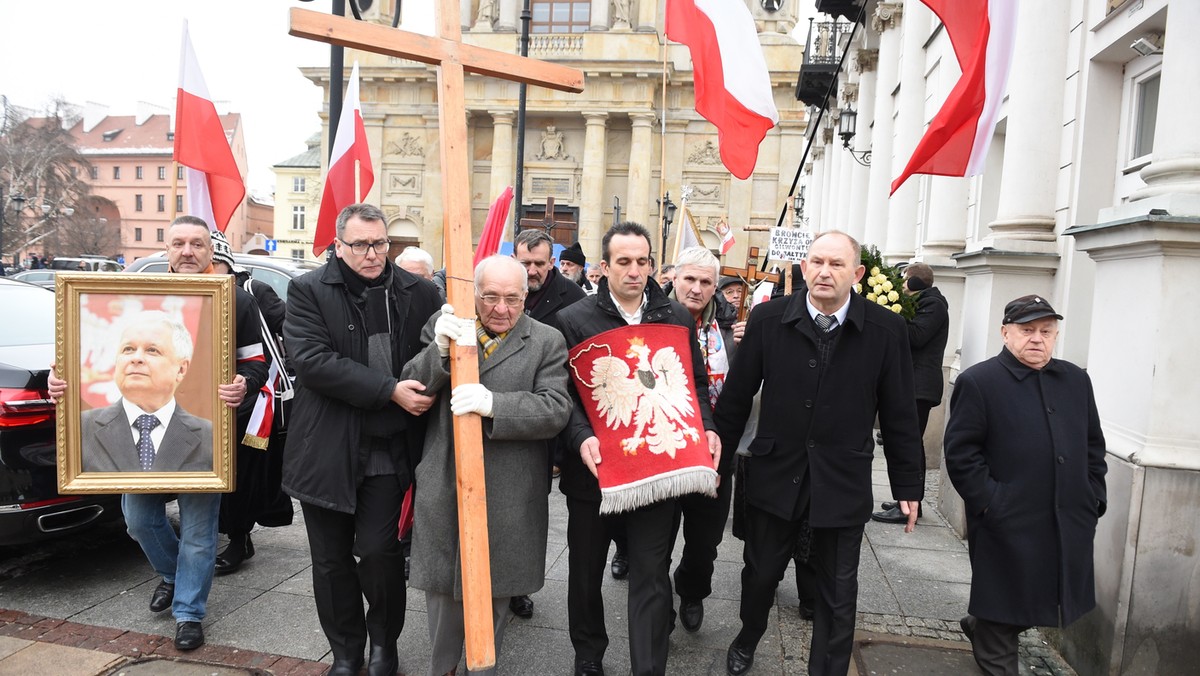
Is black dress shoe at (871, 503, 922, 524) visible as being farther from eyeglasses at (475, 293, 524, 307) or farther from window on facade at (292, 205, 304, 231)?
window on facade at (292, 205, 304, 231)

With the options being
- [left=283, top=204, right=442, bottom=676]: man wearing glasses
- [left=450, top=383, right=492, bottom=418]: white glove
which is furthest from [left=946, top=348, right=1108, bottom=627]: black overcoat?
[left=283, top=204, right=442, bottom=676]: man wearing glasses

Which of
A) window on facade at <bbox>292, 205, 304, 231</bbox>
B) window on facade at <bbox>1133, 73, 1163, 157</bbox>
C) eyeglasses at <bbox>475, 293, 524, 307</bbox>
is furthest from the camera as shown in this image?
window on facade at <bbox>292, 205, 304, 231</bbox>

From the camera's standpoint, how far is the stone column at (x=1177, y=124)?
13.1 ft

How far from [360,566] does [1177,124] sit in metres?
4.61

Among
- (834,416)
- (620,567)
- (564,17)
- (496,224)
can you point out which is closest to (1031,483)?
(834,416)

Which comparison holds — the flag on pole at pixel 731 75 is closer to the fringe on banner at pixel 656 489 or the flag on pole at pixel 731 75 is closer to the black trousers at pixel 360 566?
the fringe on banner at pixel 656 489

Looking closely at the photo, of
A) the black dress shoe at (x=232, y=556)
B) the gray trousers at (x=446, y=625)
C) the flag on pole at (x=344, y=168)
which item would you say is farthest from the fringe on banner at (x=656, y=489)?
the flag on pole at (x=344, y=168)

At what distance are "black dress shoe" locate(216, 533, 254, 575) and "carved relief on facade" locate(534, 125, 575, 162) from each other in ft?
124

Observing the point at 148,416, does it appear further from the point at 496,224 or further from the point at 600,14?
the point at 600,14

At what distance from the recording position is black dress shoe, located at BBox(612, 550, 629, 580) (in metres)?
5.12

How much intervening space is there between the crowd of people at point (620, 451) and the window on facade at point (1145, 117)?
2948 millimetres

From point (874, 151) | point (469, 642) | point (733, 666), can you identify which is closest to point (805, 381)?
point (733, 666)

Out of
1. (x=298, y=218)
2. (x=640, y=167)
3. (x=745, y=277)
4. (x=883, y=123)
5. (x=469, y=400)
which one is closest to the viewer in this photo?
(x=469, y=400)

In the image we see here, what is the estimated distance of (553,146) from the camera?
4122 centimetres
